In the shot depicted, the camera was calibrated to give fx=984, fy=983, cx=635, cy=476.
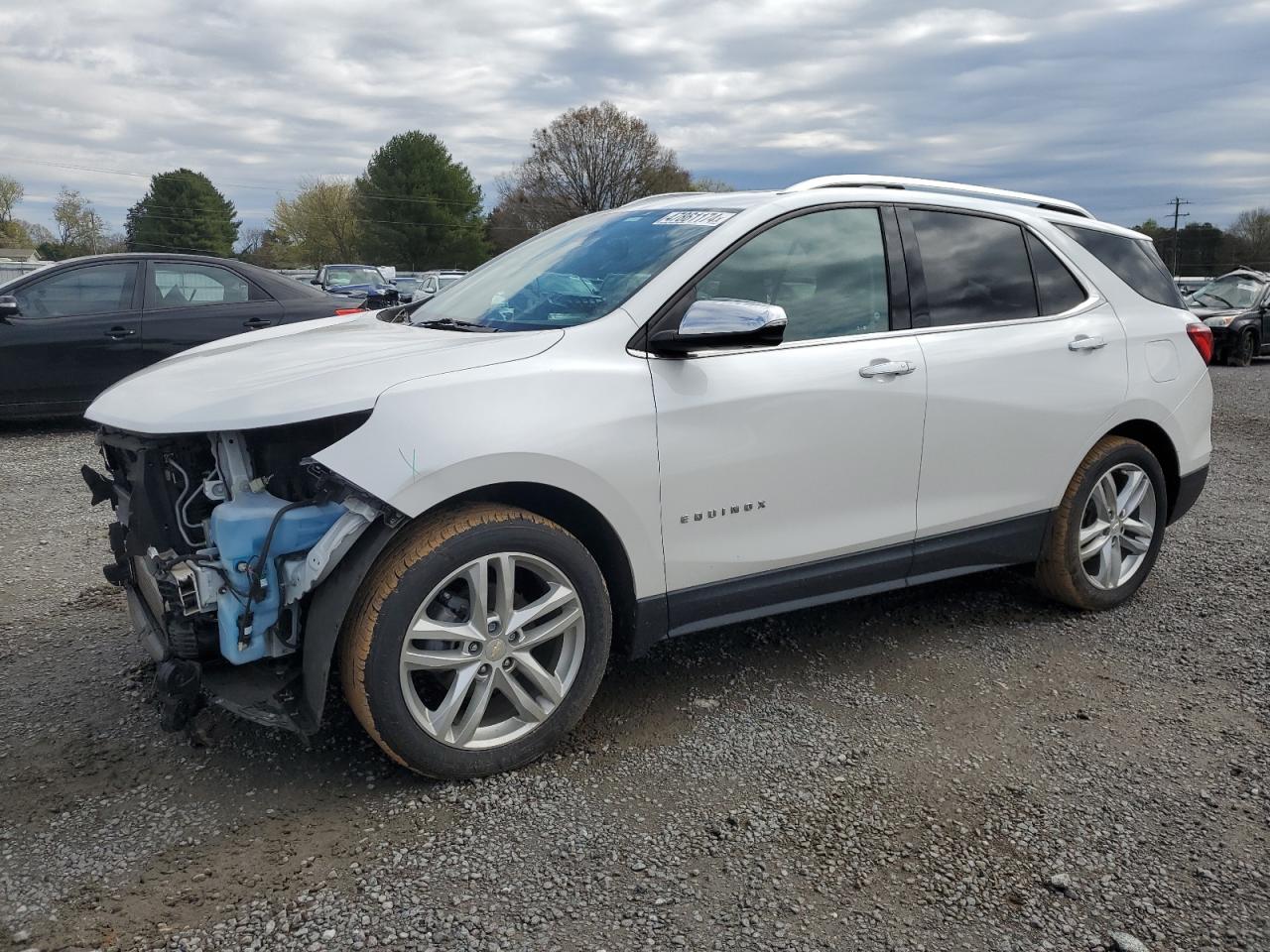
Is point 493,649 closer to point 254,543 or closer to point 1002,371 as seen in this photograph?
point 254,543

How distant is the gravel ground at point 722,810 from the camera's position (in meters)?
2.33

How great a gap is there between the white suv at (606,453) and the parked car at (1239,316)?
15.6 m

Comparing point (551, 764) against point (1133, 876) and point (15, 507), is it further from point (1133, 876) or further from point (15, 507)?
point (15, 507)

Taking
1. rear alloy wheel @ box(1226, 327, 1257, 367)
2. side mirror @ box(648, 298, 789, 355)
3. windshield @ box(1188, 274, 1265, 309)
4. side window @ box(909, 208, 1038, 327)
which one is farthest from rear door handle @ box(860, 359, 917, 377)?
windshield @ box(1188, 274, 1265, 309)

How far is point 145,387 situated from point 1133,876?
3.10 metres

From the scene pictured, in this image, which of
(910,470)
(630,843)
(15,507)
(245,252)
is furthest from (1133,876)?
(245,252)

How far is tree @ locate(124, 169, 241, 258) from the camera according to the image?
278ft

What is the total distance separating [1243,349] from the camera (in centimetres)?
1761

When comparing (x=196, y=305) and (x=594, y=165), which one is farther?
(x=594, y=165)

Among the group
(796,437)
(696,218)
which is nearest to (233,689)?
(796,437)

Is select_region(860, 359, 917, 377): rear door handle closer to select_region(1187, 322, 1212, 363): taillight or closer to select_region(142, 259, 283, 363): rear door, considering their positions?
select_region(1187, 322, 1212, 363): taillight

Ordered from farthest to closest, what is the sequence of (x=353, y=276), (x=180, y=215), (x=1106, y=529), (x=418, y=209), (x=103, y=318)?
(x=180, y=215)
(x=418, y=209)
(x=353, y=276)
(x=103, y=318)
(x=1106, y=529)

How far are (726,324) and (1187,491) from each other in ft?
9.45

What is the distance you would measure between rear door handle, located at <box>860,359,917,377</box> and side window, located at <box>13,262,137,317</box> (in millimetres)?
7436
